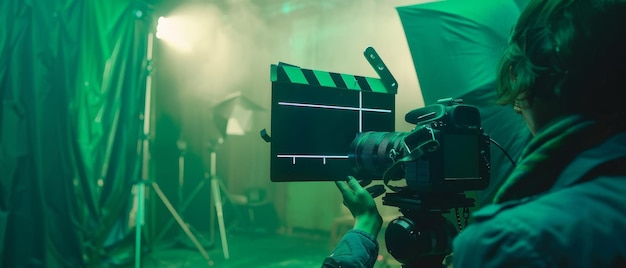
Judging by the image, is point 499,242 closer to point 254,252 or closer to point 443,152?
point 443,152

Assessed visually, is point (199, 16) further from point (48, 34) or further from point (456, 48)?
point (456, 48)

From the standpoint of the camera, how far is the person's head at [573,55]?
50cm

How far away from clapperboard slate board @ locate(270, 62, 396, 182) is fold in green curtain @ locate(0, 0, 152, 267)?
2219 mm

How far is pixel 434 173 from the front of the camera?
99 cm

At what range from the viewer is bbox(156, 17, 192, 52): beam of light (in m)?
4.54

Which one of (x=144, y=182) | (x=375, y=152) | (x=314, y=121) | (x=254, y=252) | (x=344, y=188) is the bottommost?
(x=254, y=252)

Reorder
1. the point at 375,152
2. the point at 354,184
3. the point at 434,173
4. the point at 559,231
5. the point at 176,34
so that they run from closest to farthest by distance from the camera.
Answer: the point at 559,231
the point at 434,173
the point at 354,184
the point at 375,152
the point at 176,34

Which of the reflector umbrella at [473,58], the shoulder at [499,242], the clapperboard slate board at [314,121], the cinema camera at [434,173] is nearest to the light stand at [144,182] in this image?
the clapperboard slate board at [314,121]

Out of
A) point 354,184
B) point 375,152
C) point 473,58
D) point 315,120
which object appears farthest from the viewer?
point 473,58

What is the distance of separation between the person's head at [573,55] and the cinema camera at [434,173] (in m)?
0.41

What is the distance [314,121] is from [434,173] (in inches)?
22.8

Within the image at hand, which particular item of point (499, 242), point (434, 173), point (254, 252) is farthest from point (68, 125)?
point (499, 242)

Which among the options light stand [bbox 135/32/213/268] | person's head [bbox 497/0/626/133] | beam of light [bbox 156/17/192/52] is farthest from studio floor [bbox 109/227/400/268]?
person's head [bbox 497/0/626/133]

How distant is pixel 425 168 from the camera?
1.01 metres
